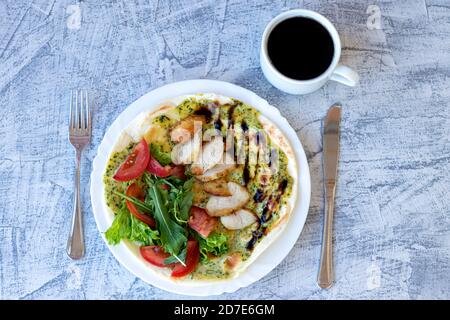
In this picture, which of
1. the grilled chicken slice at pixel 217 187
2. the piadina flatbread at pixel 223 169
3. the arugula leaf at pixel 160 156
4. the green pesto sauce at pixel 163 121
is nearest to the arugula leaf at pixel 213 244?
the piadina flatbread at pixel 223 169

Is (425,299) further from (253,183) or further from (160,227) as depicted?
(160,227)

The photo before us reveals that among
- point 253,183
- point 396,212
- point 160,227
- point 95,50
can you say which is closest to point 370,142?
point 396,212

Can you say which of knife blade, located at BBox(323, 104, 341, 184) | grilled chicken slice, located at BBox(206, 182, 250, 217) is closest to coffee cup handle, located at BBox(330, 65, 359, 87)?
knife blade, located at BBox(323, 104, 341, 184)

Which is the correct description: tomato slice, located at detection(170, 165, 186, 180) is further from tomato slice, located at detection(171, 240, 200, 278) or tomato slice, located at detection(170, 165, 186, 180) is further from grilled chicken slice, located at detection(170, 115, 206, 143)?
tomato slice, located at detection(171, 240, 200, 278)

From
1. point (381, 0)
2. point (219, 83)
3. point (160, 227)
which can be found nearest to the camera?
point (160, 227)

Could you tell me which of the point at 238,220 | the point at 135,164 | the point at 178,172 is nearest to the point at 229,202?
the point at 238,220

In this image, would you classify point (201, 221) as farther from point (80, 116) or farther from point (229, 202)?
point (80, 116)
